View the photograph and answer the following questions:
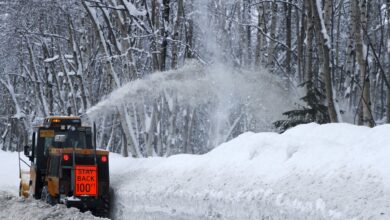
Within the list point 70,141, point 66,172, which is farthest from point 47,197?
point 70,141

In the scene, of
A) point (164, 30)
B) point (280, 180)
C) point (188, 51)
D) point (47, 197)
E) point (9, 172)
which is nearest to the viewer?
point (280, 180)

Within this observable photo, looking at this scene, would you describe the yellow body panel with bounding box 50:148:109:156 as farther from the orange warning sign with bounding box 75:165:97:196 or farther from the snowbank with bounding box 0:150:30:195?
the snowbank with bounding box 0:150:30:195

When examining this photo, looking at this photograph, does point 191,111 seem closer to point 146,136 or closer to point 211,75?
point 146,136

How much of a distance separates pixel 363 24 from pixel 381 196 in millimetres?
9307

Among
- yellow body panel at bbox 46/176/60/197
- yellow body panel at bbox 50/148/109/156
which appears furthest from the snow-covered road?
yellow body panel at bbox 50/148/109/156

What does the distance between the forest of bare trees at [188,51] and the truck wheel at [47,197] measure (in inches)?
121

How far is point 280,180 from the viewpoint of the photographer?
318 inches

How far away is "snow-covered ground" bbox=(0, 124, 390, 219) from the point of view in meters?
6.82

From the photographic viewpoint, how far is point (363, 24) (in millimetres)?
14898

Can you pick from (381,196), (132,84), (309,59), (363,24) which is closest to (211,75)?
(132,84)

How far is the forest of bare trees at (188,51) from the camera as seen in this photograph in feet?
50.9

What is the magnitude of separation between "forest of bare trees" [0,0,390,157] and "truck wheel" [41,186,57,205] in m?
3.07

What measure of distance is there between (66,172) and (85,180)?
0.42 meters

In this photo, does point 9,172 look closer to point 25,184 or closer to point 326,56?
point 25,184
